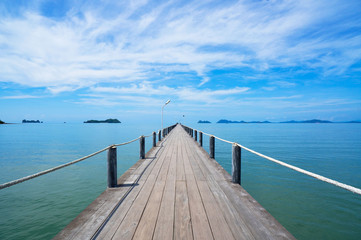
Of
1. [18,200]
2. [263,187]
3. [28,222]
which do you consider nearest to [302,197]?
[263,187]

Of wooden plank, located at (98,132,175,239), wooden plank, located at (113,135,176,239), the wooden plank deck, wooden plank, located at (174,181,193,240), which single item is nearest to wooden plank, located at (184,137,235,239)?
the wooden plank deck

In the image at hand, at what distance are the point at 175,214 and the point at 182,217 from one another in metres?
0.16

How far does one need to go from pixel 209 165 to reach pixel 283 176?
719 cm

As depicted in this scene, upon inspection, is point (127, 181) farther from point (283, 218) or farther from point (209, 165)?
point (283, 218)

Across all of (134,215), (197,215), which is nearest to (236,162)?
(197,215)

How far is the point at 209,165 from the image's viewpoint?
23.9ft

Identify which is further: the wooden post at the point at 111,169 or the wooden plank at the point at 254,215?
the wooden post at the point at 111,169

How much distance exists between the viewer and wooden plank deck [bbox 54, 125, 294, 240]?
2.84 metres

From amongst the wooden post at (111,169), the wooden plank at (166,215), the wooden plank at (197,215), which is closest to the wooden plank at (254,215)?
the wooden plank at (197,215)

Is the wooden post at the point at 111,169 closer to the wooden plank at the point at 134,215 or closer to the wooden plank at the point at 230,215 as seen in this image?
the wooden plank at the point at 134,215

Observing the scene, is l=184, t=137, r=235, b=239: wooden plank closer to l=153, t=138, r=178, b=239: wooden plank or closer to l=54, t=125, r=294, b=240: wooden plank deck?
l=54, t=125, r=294, b=240: wooden plank deck

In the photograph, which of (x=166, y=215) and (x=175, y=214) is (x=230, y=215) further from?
(x=166, y=215)

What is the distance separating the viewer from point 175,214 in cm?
342

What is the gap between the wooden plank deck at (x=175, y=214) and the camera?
2.84m
